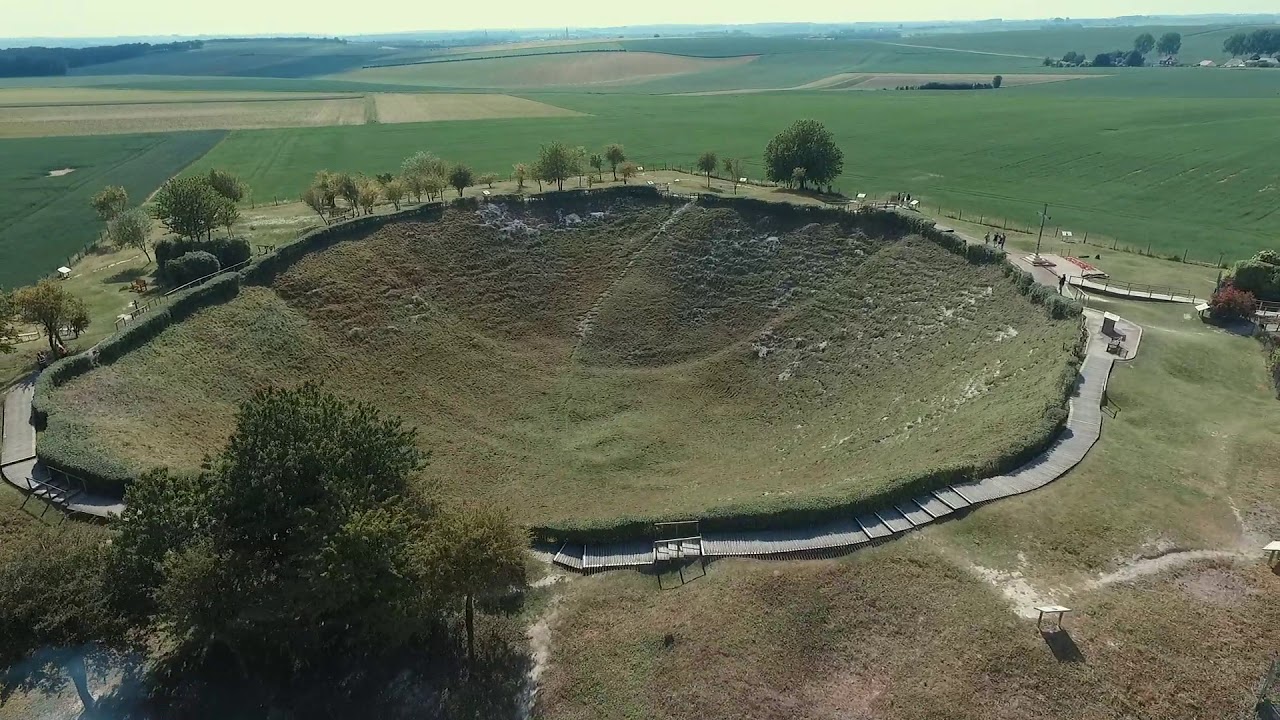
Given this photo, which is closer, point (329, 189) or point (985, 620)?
point (985, 620)

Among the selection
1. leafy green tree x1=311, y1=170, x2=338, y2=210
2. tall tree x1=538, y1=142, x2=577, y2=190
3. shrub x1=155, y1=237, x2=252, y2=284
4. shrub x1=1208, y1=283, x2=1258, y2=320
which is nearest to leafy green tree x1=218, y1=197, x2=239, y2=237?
shrub x1=155, y1=237, x2=252, y2=284

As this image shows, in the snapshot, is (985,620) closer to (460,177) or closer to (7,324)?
(7,324)

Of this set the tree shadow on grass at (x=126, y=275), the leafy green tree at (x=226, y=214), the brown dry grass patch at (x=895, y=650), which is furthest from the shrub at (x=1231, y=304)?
the tree shadow on grass at (x=126, y=275)

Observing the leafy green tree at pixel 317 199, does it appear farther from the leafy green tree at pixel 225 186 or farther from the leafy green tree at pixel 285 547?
the leafy green tree at pixel 285 547

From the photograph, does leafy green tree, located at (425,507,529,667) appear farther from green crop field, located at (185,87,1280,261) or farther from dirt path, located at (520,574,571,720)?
green crop field, located at (185,87,1280,261)

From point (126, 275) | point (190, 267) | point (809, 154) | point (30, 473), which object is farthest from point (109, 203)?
point (809, 154)

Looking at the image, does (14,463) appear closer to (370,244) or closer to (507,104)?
(370,244)

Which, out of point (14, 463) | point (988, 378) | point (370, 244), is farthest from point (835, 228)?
point (14, 463)
